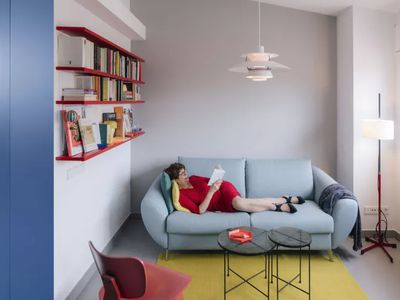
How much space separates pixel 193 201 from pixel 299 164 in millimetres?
1374

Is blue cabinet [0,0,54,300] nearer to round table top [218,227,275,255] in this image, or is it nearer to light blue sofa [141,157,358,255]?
round table top [218,227,275,255]

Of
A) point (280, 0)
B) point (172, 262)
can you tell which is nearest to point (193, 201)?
point (172, 262)

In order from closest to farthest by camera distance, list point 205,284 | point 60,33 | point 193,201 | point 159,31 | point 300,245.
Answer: point 60,33
point 300,245
point 205,284
point 193,201
point 159,31

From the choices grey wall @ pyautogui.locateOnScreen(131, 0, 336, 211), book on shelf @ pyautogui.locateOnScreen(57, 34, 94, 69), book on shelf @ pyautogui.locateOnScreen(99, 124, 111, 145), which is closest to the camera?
book on shelf @ pyautogui.locateOnScreen(57, 34, 94, 69)

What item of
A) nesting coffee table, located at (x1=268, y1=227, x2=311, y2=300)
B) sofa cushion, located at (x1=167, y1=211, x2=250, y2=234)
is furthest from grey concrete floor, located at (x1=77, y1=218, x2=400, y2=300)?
nesting coffee table, located at (x1=268, y1=227, x2=311, y2=300)

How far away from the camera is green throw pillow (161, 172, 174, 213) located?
11.7 feet

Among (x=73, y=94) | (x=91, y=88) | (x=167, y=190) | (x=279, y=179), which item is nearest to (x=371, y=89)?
(x=279, y=179)

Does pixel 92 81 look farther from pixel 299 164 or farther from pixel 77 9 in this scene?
pixel 299 164

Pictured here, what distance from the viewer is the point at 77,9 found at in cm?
272

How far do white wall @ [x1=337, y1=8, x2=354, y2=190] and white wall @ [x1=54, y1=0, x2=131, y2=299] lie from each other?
2.61m

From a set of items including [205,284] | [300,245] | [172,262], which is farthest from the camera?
[172,262]

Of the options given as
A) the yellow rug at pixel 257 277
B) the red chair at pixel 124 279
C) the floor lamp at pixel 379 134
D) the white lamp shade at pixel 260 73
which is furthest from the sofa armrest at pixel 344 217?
the red chair at pixel 124 279

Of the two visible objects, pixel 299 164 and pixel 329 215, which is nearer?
pixel 329 215

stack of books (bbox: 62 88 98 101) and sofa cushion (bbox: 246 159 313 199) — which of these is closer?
stack of books (bbox: 62 88 98 101)
